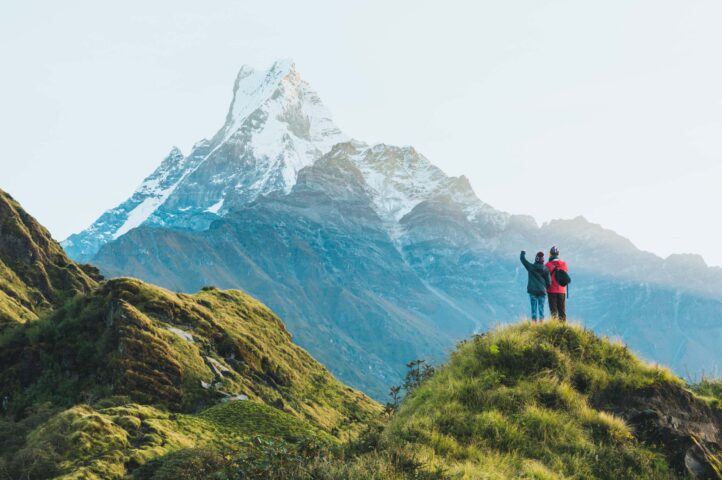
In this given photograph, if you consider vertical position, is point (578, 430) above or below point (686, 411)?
below

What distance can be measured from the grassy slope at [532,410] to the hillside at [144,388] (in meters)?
3.72

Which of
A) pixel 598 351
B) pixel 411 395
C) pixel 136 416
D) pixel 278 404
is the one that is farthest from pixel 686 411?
pixel 278 404

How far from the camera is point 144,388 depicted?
49.4 m

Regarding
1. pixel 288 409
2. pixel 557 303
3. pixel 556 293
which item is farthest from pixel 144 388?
pixel 556 293

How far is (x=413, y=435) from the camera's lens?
1397cm

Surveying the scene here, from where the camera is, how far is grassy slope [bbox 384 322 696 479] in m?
13.1

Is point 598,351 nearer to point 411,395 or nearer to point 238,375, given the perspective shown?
point 411,395

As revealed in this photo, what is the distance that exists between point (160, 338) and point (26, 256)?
71.6 metres

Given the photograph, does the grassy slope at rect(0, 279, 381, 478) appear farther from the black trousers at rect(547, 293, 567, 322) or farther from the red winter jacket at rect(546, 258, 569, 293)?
the red winter jacket at rect(546, 258, 569, 293)

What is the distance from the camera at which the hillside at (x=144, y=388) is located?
104 feet

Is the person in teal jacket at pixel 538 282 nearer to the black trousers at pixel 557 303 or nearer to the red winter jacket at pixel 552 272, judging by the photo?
the red winter jacket at pixel 552 272

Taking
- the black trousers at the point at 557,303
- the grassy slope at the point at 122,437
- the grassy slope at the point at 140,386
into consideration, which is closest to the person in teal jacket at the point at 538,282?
the black trousers at the point at 557,303

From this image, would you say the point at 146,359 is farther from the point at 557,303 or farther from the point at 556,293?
the point at 556,293

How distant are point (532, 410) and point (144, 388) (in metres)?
42.8
